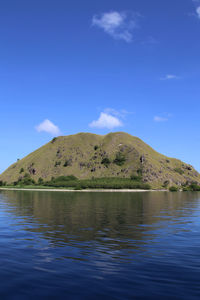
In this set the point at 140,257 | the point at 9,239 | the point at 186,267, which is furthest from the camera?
the point at 9,239

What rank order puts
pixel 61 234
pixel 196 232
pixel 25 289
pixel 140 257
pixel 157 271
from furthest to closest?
pixel 196 232
pixel 61 234
pixel 140 257
pixel 157 271
pixel 25 289

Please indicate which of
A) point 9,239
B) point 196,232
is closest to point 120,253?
point 9,239

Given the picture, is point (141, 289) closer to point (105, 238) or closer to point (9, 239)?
point (105, 238)

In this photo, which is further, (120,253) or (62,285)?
(120,253)

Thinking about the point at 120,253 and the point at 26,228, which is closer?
the point at 120,253

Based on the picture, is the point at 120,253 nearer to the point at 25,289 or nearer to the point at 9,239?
the point at 25,289

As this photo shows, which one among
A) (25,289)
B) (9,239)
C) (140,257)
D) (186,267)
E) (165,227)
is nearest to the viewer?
(25,289)

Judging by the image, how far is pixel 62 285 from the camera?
14.2 m

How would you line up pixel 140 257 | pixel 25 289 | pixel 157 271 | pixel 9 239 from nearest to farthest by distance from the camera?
pixel 25 289 → pixel 157 271 → pixel 140 257 → pixel 9 239

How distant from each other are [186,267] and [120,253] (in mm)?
5074

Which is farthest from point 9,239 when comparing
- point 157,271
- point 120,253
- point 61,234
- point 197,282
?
point 197,282

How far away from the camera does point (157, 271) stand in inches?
651

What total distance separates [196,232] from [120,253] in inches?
574

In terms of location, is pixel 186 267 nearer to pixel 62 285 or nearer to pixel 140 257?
pixel 140 257
